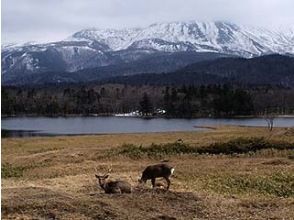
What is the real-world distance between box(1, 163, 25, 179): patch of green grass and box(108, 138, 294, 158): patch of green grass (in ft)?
27.2

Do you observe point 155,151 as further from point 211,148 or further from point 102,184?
point 102,184

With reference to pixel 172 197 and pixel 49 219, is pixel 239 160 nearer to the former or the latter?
pixel 172 197

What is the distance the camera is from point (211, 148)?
142 ft

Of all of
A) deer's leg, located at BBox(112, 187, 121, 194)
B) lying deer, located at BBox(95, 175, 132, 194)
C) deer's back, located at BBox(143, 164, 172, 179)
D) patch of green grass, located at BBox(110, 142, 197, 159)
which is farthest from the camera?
patch of green grass, located at BBox(110, 142, 197, 159)

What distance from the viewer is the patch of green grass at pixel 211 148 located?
41938mm

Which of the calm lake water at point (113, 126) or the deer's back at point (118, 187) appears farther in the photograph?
the calm lake water at point (113, 126)

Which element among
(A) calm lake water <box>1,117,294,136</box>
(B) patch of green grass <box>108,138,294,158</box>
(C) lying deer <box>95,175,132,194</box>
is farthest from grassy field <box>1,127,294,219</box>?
(A) calm lake water <box>1,117,294,136</box>

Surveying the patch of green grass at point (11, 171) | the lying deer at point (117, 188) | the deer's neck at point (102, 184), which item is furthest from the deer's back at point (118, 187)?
the patch of green grass at point (11, 171)

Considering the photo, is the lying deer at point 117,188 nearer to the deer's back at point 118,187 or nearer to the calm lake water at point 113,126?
the deer's back at point 118,187

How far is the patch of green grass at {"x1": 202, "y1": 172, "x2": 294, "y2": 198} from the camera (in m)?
24.8

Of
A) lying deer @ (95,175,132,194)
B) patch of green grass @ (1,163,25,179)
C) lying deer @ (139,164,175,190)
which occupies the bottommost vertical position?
patch of green grass @ (1,163,25,179)

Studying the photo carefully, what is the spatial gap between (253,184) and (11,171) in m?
15.5

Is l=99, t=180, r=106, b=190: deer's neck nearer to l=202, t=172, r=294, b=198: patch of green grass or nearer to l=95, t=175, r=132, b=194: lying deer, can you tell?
l=95, t=175, r=132, b=194: lying deer

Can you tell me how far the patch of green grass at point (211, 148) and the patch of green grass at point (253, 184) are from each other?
13204mm
